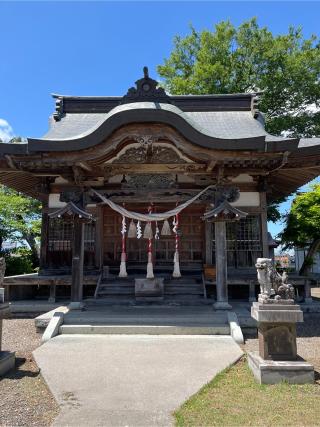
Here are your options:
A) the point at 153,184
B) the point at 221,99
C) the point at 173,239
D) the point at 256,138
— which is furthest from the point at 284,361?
the point at 221,99

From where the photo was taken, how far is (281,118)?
74.6 ft

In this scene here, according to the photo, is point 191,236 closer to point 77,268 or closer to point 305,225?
point 77,268

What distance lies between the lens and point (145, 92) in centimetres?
920

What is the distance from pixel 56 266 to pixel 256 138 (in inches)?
295

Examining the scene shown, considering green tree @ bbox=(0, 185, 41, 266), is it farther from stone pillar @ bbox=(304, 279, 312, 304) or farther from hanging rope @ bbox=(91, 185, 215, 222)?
stone pillar @ bbox=(304, 279, 312, 304)

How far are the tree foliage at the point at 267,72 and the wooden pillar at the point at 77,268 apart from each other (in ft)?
57.1

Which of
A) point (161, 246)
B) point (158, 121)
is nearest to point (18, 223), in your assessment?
point (161, 246)

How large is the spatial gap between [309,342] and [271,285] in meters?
3.07

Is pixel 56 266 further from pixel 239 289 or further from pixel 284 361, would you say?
pixel 284 361

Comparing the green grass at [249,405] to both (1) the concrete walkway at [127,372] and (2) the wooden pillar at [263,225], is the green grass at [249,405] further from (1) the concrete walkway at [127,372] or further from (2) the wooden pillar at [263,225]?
(2) the wooden pillar at [263,225]

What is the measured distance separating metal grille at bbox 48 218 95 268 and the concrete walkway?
425 cm

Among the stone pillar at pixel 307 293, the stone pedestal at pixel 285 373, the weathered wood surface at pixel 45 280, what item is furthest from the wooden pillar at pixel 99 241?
the stone pedestal at pixel 285 373

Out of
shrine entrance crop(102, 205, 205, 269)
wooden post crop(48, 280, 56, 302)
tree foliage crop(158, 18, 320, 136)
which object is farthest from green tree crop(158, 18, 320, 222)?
wooden post crop(48, 280, 56, 302)

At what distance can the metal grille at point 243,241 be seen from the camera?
11258 millimetres
